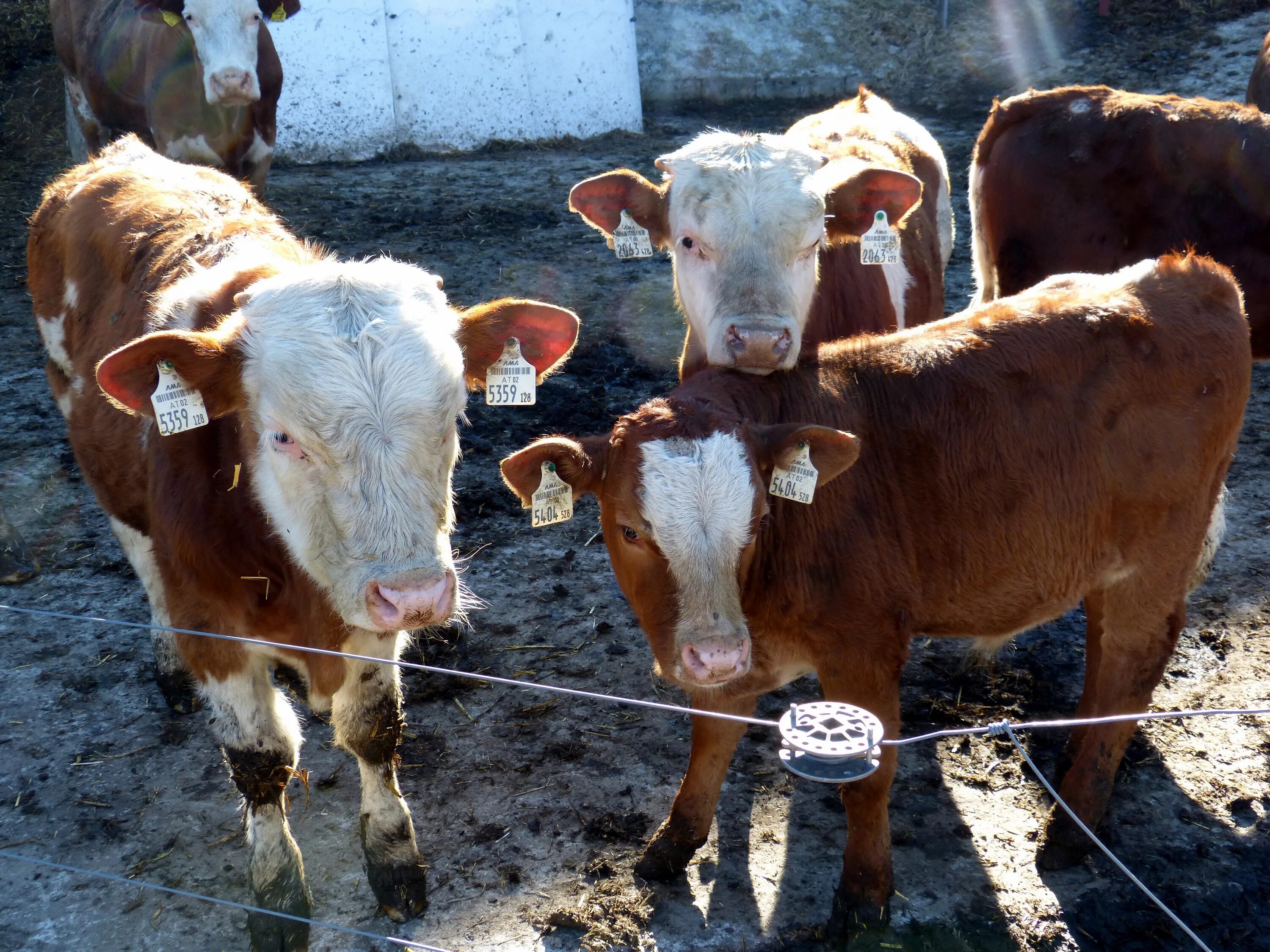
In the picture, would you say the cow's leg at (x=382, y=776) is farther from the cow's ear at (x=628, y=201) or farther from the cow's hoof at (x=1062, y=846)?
the cow's ear at (x=628, y=201)

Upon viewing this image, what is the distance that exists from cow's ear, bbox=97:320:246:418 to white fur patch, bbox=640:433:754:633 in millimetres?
1163

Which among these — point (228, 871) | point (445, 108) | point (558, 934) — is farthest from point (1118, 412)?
point (445, 108)

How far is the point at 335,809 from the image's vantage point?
393 cm

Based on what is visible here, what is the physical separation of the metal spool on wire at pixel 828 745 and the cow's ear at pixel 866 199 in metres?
2.82

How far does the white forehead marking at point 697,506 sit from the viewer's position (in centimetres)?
296

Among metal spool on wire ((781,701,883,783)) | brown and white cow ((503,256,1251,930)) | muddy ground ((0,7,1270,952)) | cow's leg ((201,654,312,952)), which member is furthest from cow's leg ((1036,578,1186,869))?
cow's leg ((201,654,312,952))

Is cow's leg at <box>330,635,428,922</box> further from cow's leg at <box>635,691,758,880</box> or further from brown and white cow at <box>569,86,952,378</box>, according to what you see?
brown and white cow at <box>569,86,952,378</box>

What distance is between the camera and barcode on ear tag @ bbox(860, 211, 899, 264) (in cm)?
471

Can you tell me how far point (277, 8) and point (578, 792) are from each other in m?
6.70

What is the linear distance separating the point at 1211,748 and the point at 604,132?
1090 centimetres

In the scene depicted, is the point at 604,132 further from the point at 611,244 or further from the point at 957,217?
the point at 611,244

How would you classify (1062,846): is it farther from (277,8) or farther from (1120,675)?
(277,8)

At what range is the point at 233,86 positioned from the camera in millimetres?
7402

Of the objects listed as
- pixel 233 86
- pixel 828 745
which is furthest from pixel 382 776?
pixel 233 86
